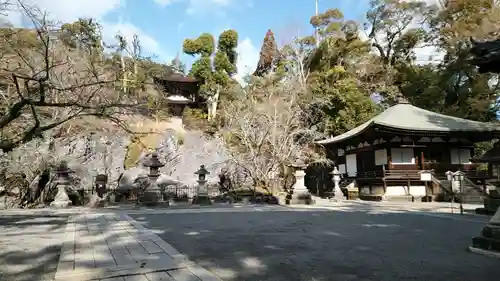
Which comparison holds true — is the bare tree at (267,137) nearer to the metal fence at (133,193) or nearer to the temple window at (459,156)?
the metal fence at (133,193)

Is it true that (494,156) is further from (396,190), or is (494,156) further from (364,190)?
(364,190)

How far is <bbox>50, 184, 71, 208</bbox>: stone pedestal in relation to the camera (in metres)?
16.4

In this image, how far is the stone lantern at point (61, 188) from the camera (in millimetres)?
16453

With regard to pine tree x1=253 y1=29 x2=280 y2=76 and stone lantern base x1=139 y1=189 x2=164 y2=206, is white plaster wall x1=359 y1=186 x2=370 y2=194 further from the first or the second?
pine tree x1=253 y1=29 x2=280 y2=76

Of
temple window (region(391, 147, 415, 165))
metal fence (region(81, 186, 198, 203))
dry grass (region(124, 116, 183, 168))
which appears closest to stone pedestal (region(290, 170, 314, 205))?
metal fence (region(81, 186, 198, 203))

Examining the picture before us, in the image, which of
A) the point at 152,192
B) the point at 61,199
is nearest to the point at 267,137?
the point at 152,192

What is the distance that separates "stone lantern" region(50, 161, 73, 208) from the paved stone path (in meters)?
10.5

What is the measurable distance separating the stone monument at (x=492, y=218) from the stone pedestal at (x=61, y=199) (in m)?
16.3

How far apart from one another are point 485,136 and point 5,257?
25.1 meters

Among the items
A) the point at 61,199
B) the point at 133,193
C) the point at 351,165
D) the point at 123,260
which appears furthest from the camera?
the point at 351,165

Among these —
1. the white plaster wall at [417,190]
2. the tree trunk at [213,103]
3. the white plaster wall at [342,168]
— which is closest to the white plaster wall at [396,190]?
the white plaster wall at [417,190]

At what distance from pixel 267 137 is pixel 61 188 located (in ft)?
37.6

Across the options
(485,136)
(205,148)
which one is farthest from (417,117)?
(205,148)

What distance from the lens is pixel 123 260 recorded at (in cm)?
486
